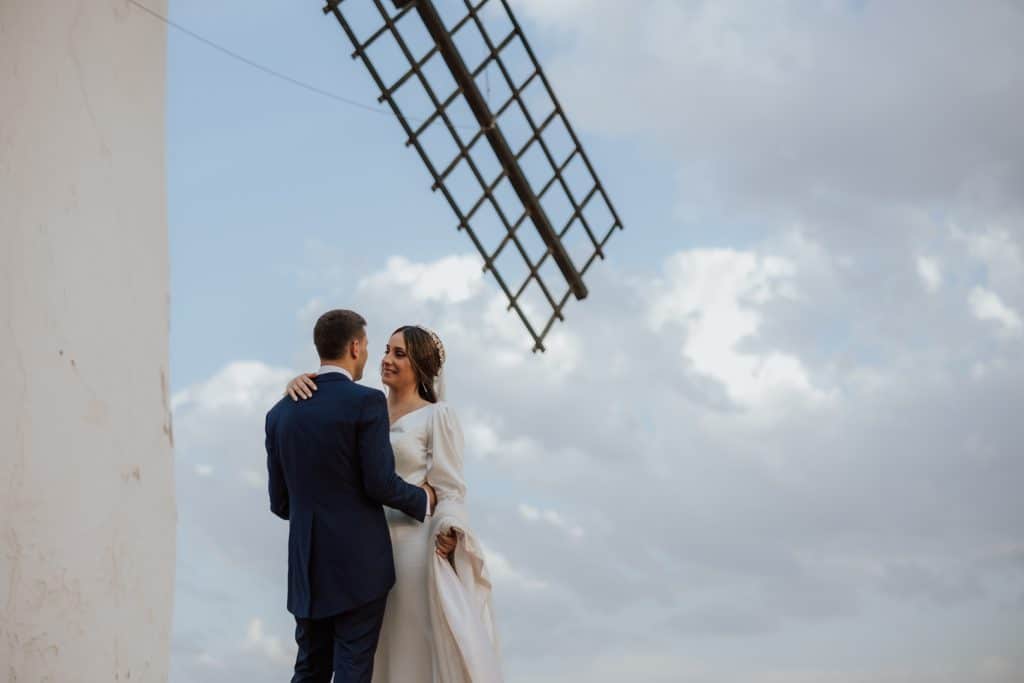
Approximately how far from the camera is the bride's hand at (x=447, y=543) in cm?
308

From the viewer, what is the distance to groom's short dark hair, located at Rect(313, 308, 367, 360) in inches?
117

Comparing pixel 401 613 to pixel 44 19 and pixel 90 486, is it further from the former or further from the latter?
pixel 44 19

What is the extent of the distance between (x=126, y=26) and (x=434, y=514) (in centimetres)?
133

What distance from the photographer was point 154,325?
3061mm

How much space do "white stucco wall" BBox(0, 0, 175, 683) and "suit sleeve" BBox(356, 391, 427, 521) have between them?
19.5 inches

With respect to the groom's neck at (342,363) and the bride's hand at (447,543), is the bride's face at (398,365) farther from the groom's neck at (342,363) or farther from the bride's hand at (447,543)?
the bride's hand at (447,543)

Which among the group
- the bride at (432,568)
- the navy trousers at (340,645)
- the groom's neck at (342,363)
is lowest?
the navy trousers at (340,645)

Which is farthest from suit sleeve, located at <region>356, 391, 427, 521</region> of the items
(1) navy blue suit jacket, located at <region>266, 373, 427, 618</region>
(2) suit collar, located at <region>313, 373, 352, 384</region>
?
(2) suit collar, located at <region>313, 373, 352, 384</region>

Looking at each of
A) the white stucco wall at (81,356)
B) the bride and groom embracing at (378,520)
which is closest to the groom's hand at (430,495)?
the bride and groom embracing at (378,520)

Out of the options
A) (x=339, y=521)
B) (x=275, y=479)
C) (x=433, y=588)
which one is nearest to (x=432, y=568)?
(x=433, y=588)

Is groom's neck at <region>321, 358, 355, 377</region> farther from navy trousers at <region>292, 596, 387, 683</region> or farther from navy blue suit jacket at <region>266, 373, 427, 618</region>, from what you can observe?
navy trousers at <region>292, 596, 387, 683</region>

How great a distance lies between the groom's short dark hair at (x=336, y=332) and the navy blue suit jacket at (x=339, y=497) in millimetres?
93

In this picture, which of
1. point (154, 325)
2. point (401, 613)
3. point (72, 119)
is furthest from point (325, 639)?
point (72, 119)

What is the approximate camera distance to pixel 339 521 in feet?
9.45
